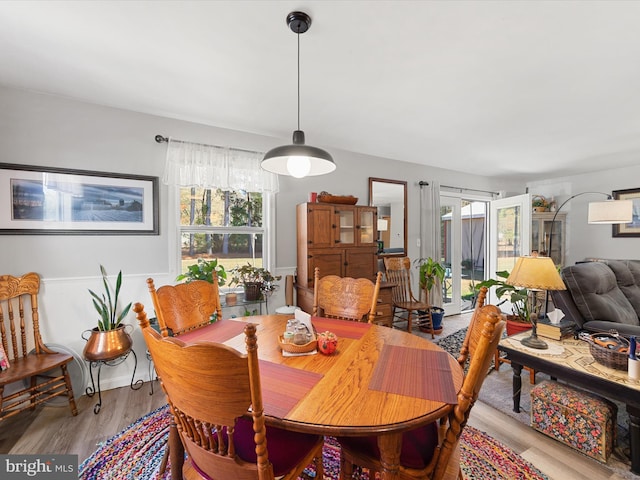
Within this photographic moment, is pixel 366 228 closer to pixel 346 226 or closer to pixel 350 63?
pixel 346 226

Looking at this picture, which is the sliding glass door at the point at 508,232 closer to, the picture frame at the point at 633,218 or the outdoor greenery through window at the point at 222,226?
the picture frame at the point at 633,218

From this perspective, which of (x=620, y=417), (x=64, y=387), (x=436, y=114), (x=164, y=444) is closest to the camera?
(x=164, y=444)

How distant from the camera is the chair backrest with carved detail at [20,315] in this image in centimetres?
206

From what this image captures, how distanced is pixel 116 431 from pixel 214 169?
2.27 metres

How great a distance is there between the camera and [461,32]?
1.56m

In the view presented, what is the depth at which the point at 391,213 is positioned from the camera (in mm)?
4031

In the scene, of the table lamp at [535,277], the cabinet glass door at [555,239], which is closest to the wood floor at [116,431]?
the table lamp at [535,277]

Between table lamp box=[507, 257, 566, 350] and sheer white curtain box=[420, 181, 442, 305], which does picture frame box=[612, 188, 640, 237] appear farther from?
table lamp box=[507, 257, 566, 350]

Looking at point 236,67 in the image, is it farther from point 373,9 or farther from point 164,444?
point 164,444

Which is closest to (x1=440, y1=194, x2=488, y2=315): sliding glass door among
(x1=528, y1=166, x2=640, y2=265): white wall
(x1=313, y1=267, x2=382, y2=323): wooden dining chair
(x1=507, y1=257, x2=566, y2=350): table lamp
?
(x1=528, y1=166, x2=640, y2=265): white wall

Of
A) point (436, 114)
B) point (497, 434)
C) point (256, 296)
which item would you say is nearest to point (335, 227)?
point (256, 296)

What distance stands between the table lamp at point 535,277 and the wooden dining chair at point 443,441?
111 cm

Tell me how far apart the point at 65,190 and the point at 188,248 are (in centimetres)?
107

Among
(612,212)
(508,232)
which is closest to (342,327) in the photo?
(612,212)
